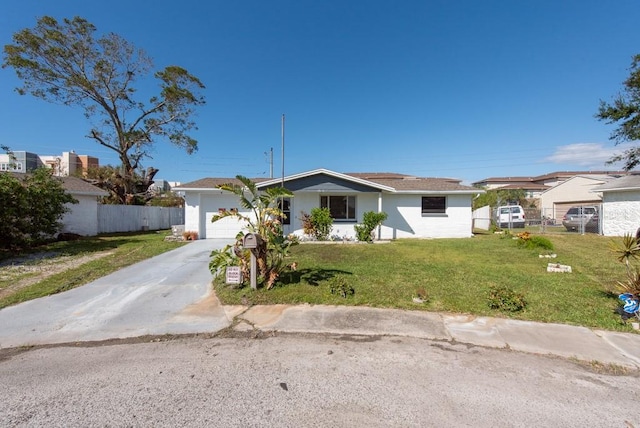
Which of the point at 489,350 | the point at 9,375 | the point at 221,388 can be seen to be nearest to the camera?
the point at 221,388

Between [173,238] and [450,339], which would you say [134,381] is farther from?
[173,238]

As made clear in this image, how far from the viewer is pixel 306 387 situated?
112 inches

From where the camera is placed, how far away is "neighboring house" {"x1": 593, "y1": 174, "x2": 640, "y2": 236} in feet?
51.5

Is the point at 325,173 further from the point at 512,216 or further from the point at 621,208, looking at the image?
the point at 512,216

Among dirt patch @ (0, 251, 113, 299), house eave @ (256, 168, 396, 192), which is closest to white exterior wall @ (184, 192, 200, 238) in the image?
house eave @ (256, 168, 396, 192)

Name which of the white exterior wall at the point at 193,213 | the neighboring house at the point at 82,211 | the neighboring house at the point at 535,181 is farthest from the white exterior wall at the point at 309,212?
the neighboring house at the point at 535,181

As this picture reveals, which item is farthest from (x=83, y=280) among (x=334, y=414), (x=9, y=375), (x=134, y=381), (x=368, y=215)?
(x=368, y=215)

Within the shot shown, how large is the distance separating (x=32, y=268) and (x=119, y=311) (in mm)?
5454

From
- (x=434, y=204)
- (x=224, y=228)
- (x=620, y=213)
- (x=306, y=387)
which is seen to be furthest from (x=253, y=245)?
(x=620, y=213)

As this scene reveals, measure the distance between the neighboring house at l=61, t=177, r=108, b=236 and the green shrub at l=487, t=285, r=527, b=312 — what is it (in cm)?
1863

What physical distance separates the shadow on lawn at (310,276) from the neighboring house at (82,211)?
1468 centimetres

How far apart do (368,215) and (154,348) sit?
1118cm

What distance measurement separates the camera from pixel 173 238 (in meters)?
14.5

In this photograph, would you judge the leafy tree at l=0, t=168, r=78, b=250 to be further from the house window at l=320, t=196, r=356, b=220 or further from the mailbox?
the house window at l=320, t=196, r=356, b=220
